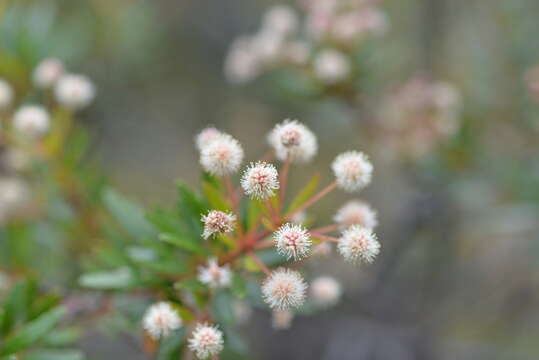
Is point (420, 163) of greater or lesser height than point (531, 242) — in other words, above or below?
above

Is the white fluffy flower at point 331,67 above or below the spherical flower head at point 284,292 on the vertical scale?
above

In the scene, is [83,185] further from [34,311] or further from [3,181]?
[34,311]

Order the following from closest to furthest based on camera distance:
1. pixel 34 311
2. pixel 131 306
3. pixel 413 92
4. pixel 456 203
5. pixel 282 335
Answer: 1. pixel 34 311
2. pixel 131 306
3. pixel 413 92
4. pixel 456 203
5. pixel 282 335

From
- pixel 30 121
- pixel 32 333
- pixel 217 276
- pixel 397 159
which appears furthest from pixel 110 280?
pixel 397 159

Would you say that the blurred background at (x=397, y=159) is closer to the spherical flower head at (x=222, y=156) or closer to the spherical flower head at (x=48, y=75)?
the spherical flower head at (x=48, y=75)

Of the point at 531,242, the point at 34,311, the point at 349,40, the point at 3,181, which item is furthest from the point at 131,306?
the point at 531,242

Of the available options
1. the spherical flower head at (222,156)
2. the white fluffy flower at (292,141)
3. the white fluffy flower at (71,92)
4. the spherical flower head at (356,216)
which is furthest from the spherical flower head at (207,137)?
the white fluffy flower at (71,92)
